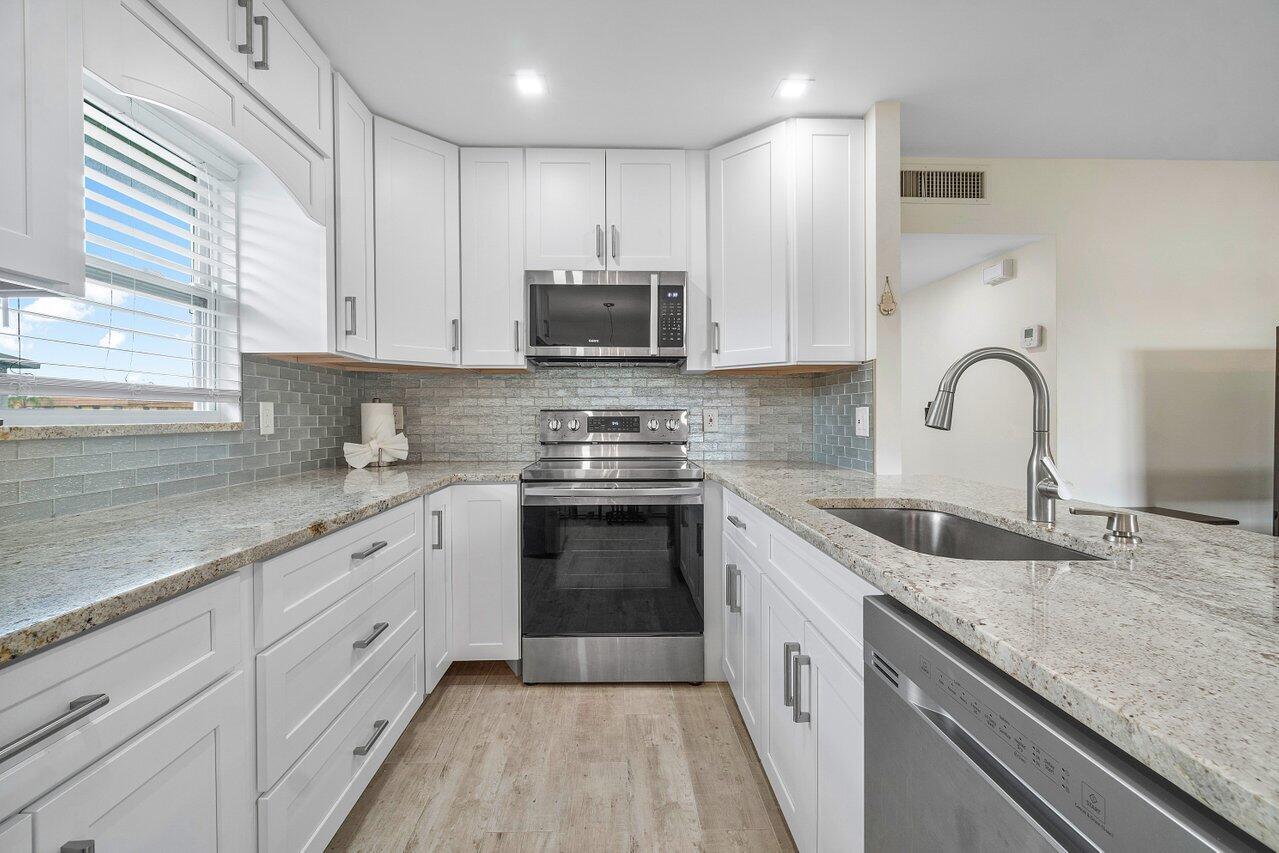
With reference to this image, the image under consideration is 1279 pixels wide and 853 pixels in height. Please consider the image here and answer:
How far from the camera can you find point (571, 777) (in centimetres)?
171

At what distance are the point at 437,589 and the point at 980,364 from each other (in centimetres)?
386

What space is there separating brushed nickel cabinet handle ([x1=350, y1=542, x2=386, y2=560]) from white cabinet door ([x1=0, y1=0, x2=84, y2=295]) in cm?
80

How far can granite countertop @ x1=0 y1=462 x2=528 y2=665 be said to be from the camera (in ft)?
2.25

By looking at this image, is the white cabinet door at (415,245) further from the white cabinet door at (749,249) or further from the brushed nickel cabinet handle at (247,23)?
the white cabinet door at (749,249)

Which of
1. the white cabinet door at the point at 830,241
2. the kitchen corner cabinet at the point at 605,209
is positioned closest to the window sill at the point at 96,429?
the kitchen corner cabinet at the point at 605,209

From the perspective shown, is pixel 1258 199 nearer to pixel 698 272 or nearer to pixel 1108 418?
pixel 1108 418

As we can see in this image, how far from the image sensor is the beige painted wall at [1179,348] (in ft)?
9.55

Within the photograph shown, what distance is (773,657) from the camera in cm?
154

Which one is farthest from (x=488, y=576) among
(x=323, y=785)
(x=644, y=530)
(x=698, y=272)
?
(x=698, y=272)

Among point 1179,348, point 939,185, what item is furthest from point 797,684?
point 1179,348

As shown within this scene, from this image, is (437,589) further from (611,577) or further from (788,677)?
(788,677)

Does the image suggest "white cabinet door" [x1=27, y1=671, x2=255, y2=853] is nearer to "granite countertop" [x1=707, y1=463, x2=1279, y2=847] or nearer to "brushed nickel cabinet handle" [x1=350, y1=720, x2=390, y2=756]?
"brushed nickel cabinet handle" [x1=350, y1=720, x2=390, y2=756]

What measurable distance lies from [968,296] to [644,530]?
3188 mm

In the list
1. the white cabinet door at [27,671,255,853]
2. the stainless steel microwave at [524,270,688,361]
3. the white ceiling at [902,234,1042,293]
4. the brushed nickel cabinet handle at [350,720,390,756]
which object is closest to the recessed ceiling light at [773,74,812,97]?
the stainless steel microwave at [524,270,688,361]
